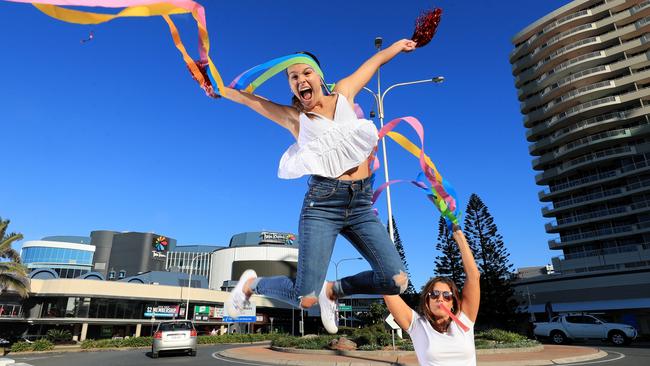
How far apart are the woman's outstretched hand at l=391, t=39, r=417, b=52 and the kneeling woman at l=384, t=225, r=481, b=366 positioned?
169 cm

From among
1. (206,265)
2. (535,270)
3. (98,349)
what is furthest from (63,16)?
(206,265)

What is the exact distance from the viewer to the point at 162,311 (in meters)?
49.1

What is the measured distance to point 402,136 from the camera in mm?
3645

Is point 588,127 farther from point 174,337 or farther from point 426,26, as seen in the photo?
point 426,26

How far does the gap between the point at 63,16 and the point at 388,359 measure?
53.3 ft

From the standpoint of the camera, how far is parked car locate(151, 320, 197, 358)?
1664 cm

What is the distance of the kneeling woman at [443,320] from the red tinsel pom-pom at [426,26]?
178 cm

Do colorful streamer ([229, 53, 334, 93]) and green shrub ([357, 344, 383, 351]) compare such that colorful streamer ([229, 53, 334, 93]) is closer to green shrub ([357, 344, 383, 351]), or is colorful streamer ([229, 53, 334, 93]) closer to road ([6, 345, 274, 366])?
road ([6, 345, 274, 366])

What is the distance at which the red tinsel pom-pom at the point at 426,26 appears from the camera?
3.39 metres

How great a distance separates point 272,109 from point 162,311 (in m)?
52.3

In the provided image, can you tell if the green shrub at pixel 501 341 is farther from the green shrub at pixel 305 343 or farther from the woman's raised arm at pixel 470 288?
the woman's raised arm at pixel 470 288

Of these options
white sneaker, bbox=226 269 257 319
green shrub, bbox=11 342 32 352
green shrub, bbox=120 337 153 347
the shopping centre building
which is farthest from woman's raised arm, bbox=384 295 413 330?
green shrub, bbox=120 337 153 347

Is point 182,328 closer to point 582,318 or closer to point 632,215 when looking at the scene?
point 582,318

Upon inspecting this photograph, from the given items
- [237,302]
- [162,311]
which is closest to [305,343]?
[237,302]
